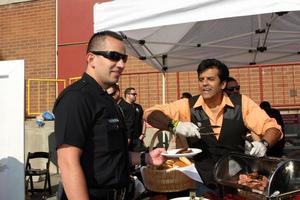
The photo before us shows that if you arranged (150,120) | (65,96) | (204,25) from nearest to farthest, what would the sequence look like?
(65,96) < (150,120) < (204,25)

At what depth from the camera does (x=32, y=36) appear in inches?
492

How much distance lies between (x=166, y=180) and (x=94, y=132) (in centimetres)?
139

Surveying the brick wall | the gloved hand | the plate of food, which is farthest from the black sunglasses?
the brick wall

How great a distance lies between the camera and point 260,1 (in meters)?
3.03

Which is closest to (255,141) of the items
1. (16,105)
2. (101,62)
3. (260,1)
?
(260,1)

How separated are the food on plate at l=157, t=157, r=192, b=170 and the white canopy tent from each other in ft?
3.66

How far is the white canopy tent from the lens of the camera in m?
3.18

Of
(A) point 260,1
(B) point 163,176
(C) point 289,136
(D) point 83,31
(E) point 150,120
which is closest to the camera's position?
(A) point 260,1

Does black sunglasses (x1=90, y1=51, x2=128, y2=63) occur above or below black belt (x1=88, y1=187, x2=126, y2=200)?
above

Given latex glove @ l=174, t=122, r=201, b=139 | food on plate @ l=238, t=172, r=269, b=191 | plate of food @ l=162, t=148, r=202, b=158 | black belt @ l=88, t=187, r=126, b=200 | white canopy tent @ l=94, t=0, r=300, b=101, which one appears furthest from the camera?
white canopy tent @ l=94, t=0, r=300, b=101

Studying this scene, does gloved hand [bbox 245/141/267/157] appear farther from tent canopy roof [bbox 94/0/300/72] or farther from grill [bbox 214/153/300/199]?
tent canopy roof [bbox 94/0/300/72]

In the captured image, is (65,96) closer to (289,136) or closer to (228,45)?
(228,45)

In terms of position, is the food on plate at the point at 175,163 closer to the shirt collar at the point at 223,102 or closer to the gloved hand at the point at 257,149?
the shirt collar at the point at 223,102

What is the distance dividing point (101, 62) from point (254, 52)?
4.50 m
